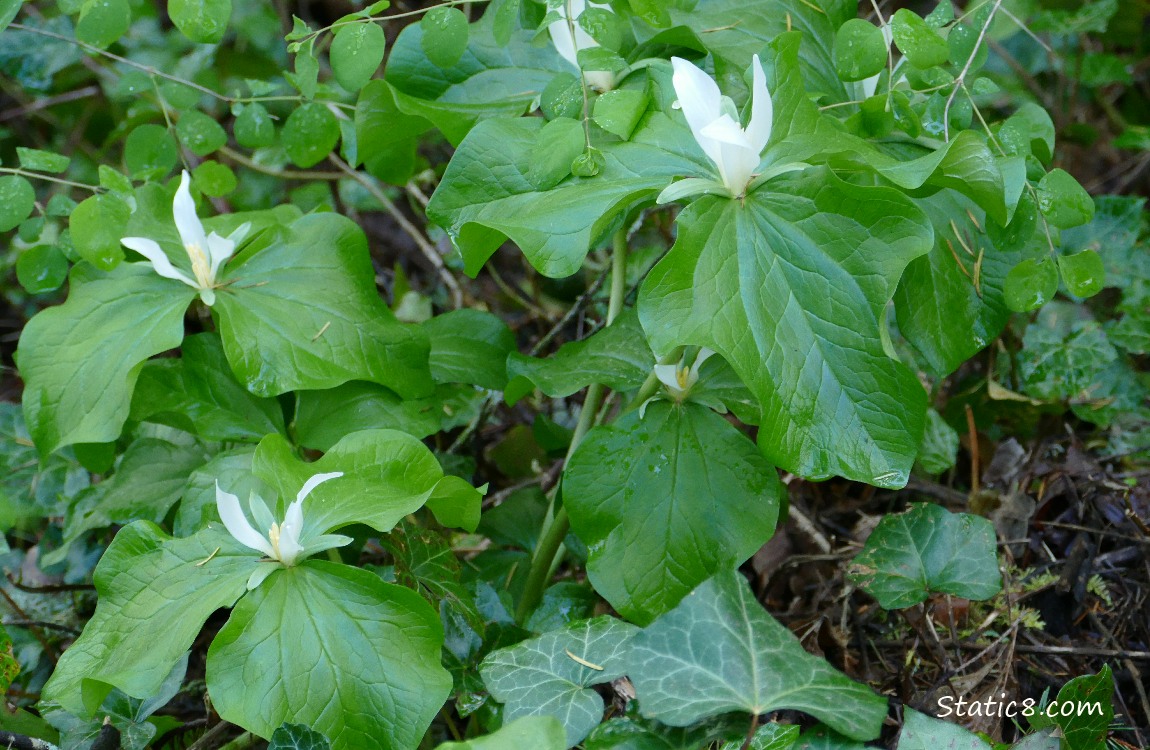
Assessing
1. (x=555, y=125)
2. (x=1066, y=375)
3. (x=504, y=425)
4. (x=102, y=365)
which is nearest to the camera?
(x=555, y=125)

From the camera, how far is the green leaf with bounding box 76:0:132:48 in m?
1.49

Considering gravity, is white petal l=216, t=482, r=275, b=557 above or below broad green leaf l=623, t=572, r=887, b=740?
above

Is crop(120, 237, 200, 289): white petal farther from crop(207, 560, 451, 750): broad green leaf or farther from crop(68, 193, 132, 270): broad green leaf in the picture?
crop(207, 560, 451, 750): broad green leaf

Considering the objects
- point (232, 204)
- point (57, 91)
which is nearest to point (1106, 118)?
point (232, 204)

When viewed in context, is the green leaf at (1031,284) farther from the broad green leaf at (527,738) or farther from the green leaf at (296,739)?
the green leaf at (296,739)

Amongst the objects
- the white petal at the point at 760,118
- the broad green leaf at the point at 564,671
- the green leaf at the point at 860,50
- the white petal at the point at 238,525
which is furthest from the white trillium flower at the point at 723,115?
the white petal at the point at 238,525

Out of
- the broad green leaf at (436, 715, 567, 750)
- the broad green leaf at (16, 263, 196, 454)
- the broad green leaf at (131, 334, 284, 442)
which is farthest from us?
the broad green leaf at (131, 334, 284, 442)

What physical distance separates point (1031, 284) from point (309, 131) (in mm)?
1182

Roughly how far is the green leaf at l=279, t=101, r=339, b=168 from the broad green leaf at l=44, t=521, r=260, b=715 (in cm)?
73

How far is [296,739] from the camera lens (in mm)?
1074

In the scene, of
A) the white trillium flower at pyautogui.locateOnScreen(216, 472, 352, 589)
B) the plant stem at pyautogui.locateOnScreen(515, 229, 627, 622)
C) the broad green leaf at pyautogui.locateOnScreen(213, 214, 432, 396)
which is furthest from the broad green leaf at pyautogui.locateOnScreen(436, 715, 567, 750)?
A: the broad green leaf at pyautogui.locateOnScreen(213, 214, 432, 396)

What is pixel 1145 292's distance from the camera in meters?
1.96

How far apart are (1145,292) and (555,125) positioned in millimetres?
1422

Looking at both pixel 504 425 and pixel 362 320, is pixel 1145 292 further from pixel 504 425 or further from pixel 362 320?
pixel 362 320
